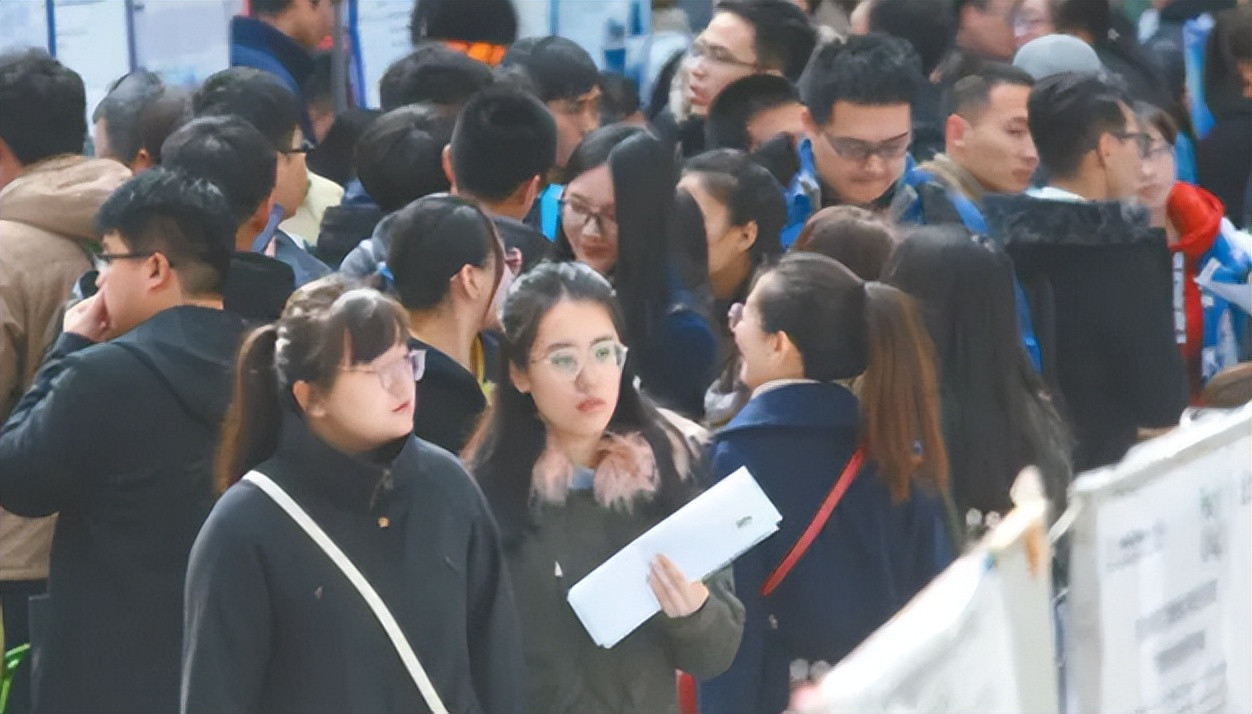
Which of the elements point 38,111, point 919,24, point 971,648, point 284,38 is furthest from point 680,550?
point 919,24

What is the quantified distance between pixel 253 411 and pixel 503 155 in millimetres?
1759

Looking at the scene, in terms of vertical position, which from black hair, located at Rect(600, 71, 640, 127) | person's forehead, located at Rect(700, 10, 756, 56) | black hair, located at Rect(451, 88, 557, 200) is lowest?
black hair, located at Rect(600, 71, 640, 127)

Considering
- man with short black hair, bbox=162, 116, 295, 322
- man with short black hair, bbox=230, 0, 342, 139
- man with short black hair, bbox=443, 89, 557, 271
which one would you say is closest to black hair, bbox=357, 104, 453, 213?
man with short black hair, bbox=443, 89, 557, 271

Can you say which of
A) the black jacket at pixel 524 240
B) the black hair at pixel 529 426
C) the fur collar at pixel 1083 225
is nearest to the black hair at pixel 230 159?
the black jacket at pixel 524 240

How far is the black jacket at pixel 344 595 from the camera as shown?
322 cm

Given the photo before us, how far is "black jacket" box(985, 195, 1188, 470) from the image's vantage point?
5.16 metres

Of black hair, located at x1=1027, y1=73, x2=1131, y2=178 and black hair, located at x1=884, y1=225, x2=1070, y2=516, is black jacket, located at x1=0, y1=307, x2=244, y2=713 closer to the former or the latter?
black hair, located at x1=884, y1=225, x2=1070, y2=516

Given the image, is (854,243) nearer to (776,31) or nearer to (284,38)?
(776,31)

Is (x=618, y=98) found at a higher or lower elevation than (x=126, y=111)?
lower

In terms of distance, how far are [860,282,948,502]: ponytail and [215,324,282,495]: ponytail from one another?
1.08m

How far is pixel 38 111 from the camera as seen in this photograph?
Result: 5.00 metres

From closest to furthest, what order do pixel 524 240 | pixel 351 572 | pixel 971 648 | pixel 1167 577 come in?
1. pixel 971 648
2. pixel 1167 577
3. pixel 351 572
4. pixel 524 240

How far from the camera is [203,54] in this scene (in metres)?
6.71

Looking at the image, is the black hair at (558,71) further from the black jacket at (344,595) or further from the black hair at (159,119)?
the black jacket at (344,595)
